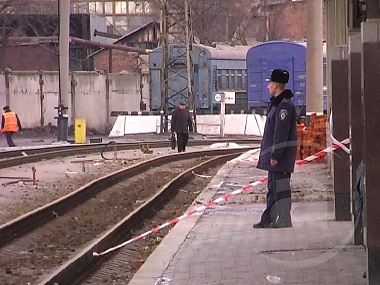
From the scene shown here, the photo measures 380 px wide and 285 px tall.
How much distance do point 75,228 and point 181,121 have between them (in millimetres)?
17968

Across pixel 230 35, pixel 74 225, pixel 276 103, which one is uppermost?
pixel 230 35

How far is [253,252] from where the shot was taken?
10.6 meters

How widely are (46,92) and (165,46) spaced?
7.33 m

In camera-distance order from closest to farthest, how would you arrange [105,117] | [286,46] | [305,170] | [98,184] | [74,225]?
[74,225] → [98,184] → [305,170] → [286,46] → [105,117]

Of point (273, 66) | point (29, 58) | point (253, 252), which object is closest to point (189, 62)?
point (273, 66)

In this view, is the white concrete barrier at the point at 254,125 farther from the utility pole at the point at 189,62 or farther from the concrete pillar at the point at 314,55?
the concrete pillar at the point at 314,55

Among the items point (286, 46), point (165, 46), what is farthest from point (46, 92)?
point (286, 46)

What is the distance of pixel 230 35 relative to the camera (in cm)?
8225

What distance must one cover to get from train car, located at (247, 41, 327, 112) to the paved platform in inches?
1369

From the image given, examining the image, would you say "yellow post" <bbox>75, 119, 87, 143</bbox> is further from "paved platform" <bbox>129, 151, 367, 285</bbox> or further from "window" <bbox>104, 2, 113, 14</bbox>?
"window" <bbox>104, 2, 113, 14</bbox>

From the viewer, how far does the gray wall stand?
52.5 metres

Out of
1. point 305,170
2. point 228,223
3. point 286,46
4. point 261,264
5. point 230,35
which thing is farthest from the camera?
point 230,35

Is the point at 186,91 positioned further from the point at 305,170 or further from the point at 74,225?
the point at 74,225

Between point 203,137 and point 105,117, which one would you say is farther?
point 105,117
